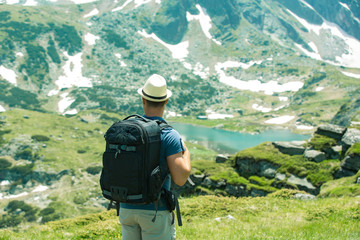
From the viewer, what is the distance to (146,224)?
16.3 ft

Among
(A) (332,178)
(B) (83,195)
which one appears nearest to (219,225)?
(A) (332,178)

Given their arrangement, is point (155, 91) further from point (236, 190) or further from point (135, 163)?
point (236, 190)

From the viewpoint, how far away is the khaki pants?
4.98 m

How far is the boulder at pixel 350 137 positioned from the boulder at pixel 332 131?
1718 millimetres

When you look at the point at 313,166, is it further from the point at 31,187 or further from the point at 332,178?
the point at 31,187

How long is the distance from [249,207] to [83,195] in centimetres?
13402

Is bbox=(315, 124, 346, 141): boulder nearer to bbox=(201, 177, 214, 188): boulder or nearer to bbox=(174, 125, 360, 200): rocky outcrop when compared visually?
bbox=(174, 125, 360, 200): rocky outcrop

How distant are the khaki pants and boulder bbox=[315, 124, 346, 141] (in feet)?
81.4

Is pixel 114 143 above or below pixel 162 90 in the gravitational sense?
below

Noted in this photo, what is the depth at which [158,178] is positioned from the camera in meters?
4.91

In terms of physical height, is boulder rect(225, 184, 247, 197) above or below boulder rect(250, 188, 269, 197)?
below

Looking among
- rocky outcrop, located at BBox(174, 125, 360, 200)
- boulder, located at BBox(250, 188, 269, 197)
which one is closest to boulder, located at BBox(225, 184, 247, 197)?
rocky outcrop, located at BBox(174, 125, 360, 200)

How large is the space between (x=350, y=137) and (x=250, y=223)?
1635cm

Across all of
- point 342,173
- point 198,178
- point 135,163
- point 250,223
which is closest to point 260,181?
point 198,178
